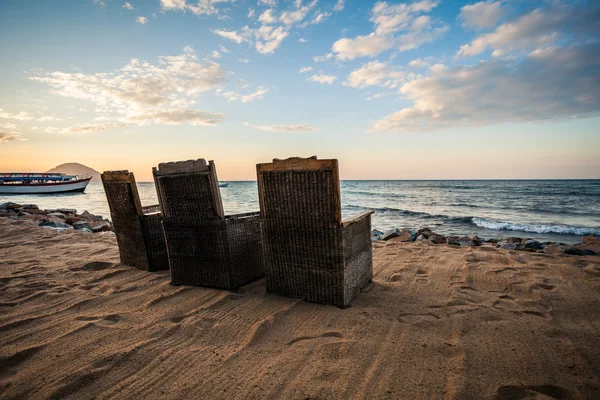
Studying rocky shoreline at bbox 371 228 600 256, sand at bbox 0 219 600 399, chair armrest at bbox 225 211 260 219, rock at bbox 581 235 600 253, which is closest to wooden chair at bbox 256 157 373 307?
sand at bbox 0 219 600 399

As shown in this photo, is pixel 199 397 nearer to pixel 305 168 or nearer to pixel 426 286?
pixel 305 168

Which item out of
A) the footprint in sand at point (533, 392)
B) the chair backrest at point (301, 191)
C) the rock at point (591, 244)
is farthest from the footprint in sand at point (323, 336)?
the rock at point (591, 244)

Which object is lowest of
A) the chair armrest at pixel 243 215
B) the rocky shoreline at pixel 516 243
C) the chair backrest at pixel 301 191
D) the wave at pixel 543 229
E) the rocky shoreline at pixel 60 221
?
the wave at pixel 543 229

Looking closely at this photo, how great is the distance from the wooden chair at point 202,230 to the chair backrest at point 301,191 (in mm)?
490

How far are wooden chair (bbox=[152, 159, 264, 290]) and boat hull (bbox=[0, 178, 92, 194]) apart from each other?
3539cm

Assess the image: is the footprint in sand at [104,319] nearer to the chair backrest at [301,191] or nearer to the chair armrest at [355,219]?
the chair backrest at [301,191]

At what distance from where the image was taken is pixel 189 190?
3057mm

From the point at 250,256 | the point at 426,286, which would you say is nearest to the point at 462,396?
the point at 426,286

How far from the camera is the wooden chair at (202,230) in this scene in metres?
3.00

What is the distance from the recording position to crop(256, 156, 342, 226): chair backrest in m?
2.49

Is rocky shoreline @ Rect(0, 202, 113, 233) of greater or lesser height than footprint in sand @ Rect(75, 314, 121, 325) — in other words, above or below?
above

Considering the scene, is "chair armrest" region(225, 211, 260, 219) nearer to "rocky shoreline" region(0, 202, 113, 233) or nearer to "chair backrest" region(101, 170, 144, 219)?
"chair backrest" region(101, 170, 144, 219)

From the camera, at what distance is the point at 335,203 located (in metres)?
2.52

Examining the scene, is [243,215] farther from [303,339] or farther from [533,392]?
[533,392]
